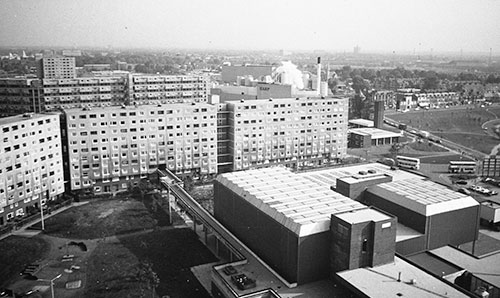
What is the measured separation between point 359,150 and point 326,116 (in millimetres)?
5284

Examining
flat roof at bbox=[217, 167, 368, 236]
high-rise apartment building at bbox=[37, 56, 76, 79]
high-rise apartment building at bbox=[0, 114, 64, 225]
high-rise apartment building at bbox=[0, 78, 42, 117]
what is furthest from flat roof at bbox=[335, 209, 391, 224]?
high-rise apartment building at bbox=[37, 56, 76, 79]

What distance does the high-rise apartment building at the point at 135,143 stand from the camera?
18.7 metres

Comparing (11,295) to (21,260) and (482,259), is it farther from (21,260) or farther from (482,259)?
(482,259)

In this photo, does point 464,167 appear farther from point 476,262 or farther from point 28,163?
point 28,163

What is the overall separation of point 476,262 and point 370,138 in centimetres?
1797

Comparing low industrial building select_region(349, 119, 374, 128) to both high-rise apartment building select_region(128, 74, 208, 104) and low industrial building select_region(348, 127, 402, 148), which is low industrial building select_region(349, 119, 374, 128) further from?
high-rise apartment building select_region(128, 74, 208, 104)

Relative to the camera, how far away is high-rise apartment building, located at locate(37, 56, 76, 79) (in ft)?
123

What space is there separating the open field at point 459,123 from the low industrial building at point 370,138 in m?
4.12

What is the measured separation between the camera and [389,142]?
3008 cm

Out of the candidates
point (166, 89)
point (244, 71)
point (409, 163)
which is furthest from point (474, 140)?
point (244, 71)

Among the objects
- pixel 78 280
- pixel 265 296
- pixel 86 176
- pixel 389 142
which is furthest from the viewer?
pixel 389 142

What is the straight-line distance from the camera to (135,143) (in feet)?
64.2

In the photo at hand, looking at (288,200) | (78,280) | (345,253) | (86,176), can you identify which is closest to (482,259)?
(345,253)

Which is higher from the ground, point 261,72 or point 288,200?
point 261,72
